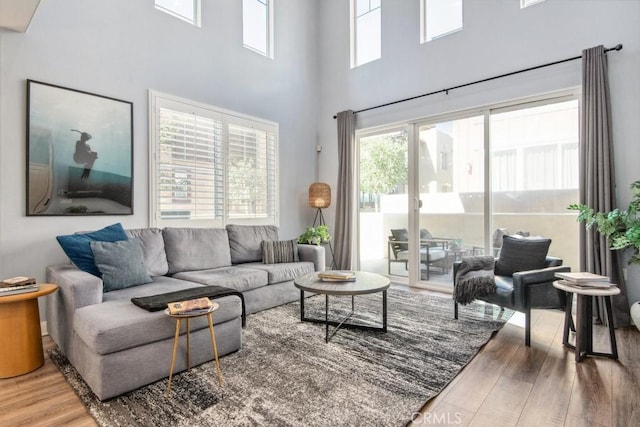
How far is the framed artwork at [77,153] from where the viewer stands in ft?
9.45

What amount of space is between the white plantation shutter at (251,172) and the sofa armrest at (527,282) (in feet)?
10.9

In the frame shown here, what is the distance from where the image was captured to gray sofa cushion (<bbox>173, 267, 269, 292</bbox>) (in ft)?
10.2

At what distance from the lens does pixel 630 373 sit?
212 centimetres

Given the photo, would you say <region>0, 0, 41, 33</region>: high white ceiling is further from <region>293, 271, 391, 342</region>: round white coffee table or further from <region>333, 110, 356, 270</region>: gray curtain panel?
<region>333, 110, 356, 270</region>: gray curtain panel

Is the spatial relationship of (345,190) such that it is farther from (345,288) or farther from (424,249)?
(345,288)

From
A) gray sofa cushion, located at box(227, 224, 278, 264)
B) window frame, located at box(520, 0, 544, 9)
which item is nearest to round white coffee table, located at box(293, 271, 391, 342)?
gray sofa cushion, located at box(227, 224, 278, 264)

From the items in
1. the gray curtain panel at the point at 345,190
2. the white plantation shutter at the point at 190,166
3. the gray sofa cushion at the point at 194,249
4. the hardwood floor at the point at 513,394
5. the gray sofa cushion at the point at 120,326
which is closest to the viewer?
the hardwood floor at the point at 513,394

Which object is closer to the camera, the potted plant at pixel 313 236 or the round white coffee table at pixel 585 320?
the round white coffee table at pixel 585 320

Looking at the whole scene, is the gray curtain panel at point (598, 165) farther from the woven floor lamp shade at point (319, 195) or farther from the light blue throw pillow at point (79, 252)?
the light blue throw pillow at point (79, 252)

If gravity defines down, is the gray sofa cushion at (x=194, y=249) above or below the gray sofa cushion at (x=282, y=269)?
above

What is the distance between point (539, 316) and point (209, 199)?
3.89 m

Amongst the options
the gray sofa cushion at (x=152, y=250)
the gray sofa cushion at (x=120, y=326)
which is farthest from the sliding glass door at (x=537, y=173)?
the gray sofa cushion at (x=152, y=250)

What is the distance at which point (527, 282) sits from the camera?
257 cm

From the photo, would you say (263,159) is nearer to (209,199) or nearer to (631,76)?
(209,199)
